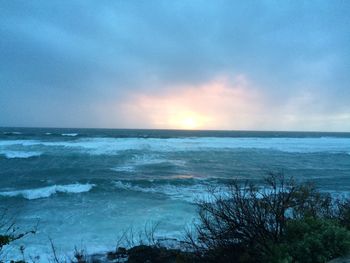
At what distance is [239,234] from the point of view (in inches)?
200

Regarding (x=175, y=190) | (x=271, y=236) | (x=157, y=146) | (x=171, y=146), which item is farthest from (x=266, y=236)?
(x=171, y=146)

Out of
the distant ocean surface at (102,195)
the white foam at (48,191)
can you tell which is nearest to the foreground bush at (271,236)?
the distant ocean surface at (102,195)

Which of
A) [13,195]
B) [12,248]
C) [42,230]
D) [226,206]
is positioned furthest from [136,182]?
[226,206]

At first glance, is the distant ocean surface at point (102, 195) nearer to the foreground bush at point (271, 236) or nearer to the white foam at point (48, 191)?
the white foam at point (48, 191)

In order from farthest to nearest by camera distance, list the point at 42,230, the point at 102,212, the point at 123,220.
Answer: the point at 102,212, the point at 123,220, the point at 42,230

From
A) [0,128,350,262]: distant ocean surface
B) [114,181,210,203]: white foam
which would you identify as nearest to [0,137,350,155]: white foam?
[0,128,350,262]: distant ocean surface

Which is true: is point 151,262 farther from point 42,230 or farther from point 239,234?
point 42,230

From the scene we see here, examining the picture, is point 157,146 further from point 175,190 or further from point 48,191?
point 48,191

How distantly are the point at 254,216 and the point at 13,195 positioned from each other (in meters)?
13.0

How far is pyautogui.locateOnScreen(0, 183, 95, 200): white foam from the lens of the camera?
14.2 meters

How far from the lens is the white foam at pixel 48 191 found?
1424cm

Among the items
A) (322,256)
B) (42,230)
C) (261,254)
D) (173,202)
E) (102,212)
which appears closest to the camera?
(322,256)

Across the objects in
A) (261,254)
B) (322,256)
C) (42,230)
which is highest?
(322,256)

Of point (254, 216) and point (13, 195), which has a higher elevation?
point (254, 216)
